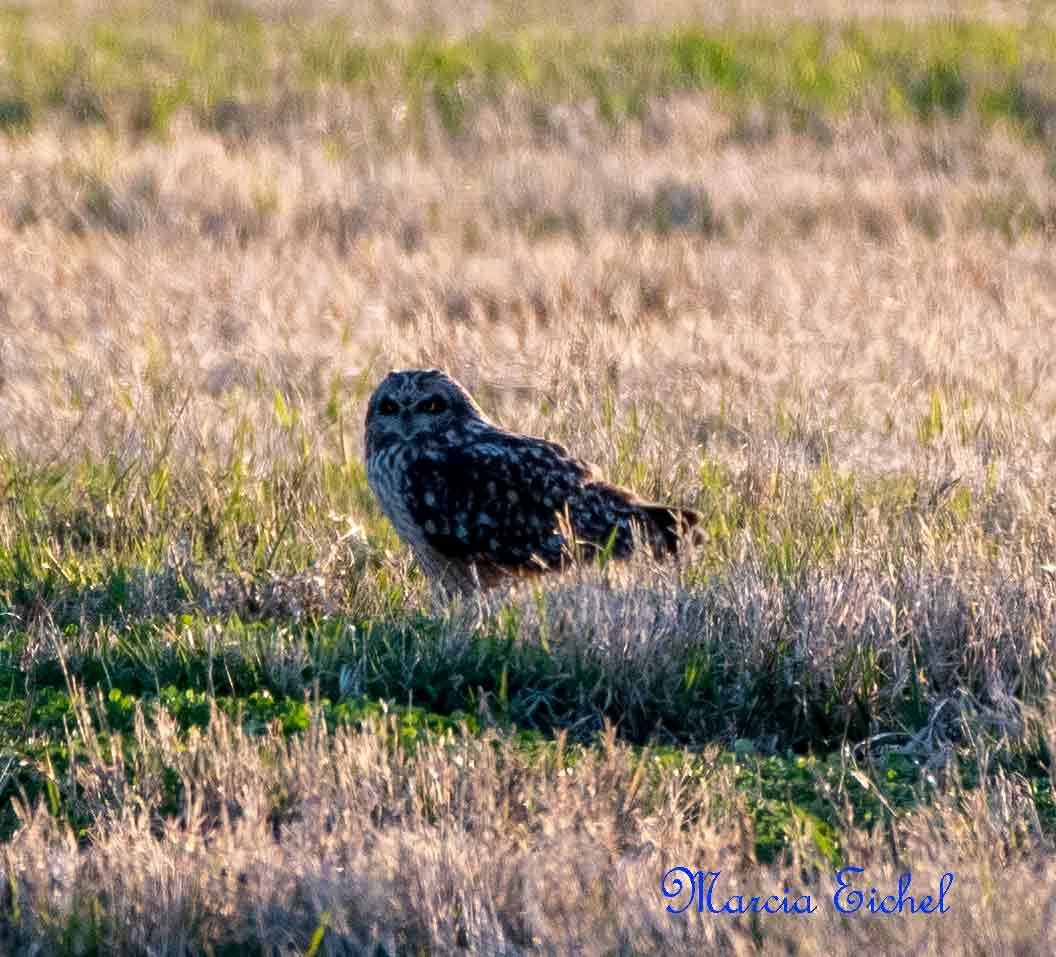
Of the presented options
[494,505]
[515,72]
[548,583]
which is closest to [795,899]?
[548,583]

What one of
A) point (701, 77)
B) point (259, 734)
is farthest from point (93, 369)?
point (701, 77)

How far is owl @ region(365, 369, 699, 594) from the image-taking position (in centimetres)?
674

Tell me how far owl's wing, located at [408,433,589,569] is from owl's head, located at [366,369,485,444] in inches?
9.3

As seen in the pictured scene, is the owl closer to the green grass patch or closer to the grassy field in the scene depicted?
the grassy field

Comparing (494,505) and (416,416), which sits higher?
(416,416)

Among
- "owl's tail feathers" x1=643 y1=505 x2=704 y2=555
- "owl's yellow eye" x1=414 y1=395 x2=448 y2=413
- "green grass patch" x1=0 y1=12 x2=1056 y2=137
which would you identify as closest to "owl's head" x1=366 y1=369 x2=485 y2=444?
"owl's yellow eye" x1=414 y1=395 x2=448 y2=413

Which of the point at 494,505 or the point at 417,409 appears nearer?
the point at 494,505

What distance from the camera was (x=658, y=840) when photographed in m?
4.06

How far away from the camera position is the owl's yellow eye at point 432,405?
23.4 feet

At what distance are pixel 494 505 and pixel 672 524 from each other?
2.16ft

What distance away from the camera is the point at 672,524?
6.91 m

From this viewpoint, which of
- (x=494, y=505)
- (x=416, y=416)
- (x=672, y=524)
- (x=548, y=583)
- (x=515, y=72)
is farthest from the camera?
(x=515, y=72)

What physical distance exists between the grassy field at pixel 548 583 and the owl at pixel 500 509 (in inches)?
8.2

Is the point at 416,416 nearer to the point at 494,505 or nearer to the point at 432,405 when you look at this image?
the point at 432,405
